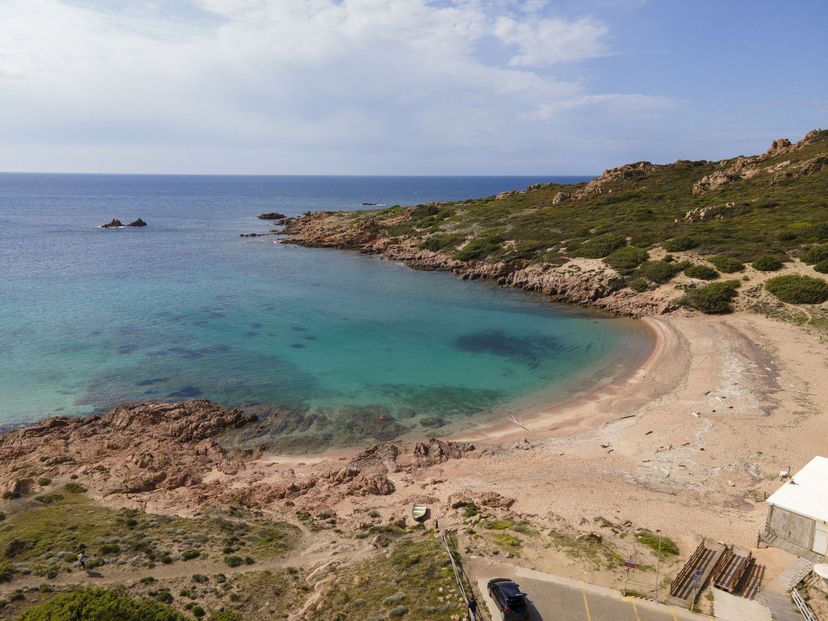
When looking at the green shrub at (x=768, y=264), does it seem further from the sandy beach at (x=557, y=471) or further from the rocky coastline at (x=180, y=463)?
the rocky coastline at (x=180, y=463)

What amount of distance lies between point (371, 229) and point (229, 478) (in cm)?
7603

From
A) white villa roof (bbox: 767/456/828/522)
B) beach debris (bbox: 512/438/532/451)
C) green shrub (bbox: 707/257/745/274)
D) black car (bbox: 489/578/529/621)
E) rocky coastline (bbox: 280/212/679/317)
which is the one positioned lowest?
beach debris (bbox: 512/438/532/451)

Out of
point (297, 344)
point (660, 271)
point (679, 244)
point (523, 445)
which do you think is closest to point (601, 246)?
point (679, 244)

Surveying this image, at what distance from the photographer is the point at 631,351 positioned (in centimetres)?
4381

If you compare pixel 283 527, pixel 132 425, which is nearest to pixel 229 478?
pixel 283 527

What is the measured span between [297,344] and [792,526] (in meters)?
36.9

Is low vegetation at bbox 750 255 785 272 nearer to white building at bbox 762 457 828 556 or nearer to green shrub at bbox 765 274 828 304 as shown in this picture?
green shrub at bbox 765 274 828 304

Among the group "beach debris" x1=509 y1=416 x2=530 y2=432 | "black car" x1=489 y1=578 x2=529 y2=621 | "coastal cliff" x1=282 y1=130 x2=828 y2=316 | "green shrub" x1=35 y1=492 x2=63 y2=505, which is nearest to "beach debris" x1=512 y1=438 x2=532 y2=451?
"beach debris" x1=509 y1=416 x2=530 y2=432

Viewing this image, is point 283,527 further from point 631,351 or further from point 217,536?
point 631,351

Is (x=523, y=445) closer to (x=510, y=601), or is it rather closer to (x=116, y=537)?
(x=510, y=601)

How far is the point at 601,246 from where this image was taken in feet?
222

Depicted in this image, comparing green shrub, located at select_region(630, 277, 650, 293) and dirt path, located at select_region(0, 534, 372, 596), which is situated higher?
green shrub, located at select_region(630, 277, 650, 293)

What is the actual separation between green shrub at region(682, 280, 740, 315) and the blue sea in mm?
6933

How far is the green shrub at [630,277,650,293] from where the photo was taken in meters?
56.3
